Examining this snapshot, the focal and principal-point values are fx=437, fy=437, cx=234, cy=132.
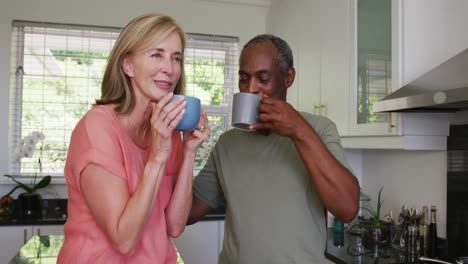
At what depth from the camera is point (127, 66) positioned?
3.34 ft

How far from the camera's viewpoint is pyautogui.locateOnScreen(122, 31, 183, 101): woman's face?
0.97 meters

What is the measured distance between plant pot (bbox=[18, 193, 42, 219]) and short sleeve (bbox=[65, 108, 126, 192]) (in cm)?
244

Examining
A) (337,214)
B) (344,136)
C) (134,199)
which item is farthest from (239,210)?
(344,136)

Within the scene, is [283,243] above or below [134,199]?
below

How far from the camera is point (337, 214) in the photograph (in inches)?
41.4

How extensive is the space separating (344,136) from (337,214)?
4.60 feet

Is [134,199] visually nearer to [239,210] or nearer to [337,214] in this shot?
[239,210]

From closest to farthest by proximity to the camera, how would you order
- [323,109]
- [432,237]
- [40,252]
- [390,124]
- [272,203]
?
1. [272,203]
2. [40,252]
3. [390,124]
4. [432,237]
5. [323,109]

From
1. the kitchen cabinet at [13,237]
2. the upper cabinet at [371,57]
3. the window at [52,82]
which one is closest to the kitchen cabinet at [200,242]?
the window at [52,82]

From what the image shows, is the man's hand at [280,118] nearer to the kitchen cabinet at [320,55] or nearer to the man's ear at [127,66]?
the man's ear at [127,66]

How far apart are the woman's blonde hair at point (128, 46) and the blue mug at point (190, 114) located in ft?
0.50

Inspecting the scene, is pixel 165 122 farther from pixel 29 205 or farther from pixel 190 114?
pixel 29 205

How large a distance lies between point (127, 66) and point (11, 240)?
2.38 m

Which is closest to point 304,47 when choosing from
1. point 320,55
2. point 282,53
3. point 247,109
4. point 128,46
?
point 320,55
